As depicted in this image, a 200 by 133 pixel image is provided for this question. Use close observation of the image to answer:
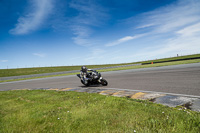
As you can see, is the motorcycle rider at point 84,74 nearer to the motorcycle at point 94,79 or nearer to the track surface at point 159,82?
the motorcycle at point 94,79

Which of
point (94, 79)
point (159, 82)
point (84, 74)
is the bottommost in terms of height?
point (159, 82)

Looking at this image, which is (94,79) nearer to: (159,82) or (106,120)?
(159,82)

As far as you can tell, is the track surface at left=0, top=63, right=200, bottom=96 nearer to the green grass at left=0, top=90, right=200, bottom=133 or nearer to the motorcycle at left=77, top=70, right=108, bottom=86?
the motorcycle at left=77, top=70, right=108, bottom=86

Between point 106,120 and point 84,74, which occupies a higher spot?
point 84,74

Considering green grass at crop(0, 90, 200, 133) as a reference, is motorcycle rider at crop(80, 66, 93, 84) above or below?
above

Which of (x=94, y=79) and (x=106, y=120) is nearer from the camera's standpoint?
(x=106, y=120)

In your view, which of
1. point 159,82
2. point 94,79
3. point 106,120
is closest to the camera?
point 106,120

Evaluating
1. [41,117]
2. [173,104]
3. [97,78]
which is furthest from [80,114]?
[97,78]

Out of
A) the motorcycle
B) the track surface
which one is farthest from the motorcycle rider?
the track surface

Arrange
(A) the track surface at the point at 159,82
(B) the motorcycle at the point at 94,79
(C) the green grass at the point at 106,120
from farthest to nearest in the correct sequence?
(B) the motorcycle at the point at 94,79 → (A) the track surface at the point at 159,82 → (C) the green grass at the point at 106,120

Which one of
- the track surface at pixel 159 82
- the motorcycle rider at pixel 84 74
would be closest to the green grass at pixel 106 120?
the track surface at pixel 159 82

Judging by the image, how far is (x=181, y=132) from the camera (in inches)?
108

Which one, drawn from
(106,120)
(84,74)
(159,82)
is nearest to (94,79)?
(84,74)

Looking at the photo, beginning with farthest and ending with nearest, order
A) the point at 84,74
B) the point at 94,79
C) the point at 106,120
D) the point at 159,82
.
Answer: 1. the point at 84,74
2. the point at 94,79
3. the point at 159,82
4. the point at 106,120
